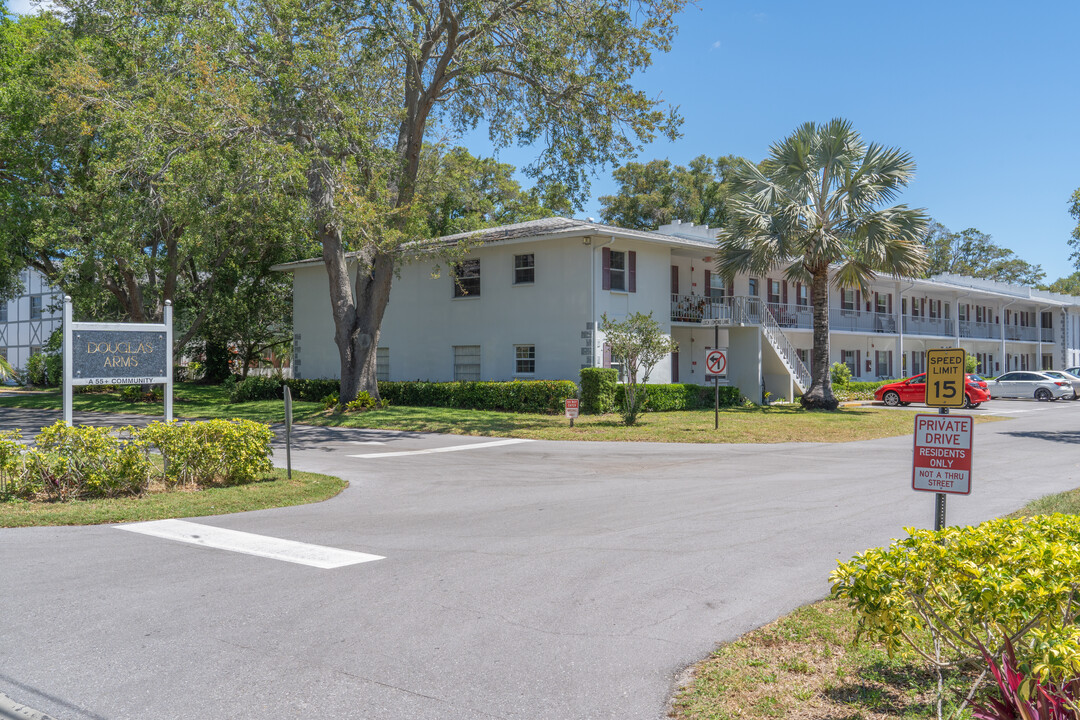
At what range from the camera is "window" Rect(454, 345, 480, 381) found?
3008cm

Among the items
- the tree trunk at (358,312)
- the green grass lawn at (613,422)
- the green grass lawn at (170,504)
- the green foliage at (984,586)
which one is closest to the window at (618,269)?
the green grass lawn at (613,422)

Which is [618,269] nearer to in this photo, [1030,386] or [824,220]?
[824,220]

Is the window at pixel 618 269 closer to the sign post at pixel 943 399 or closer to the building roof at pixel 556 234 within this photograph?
the building roof at pixel 556 234

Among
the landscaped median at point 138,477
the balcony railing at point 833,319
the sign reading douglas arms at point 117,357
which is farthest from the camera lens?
the balcony railing at point 833,319

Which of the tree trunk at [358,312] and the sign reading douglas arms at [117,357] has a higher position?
the tree trunk at [358,312]

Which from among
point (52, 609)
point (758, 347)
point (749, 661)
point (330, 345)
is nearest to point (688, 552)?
point (749, 661)

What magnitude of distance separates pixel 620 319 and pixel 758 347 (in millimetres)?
6961

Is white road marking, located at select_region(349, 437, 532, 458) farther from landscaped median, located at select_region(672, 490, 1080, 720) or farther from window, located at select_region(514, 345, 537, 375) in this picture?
landscaped median, located at select_region(672, 490, 1080, 720)

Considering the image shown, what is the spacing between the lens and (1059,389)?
3819 centimetres

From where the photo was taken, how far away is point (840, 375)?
37.5 meters

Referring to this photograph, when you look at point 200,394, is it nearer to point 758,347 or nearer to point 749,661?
point 758,347

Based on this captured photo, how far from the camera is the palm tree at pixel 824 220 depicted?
91.4 feet

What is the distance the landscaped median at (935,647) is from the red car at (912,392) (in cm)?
2994

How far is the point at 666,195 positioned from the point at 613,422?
34.9 metres
